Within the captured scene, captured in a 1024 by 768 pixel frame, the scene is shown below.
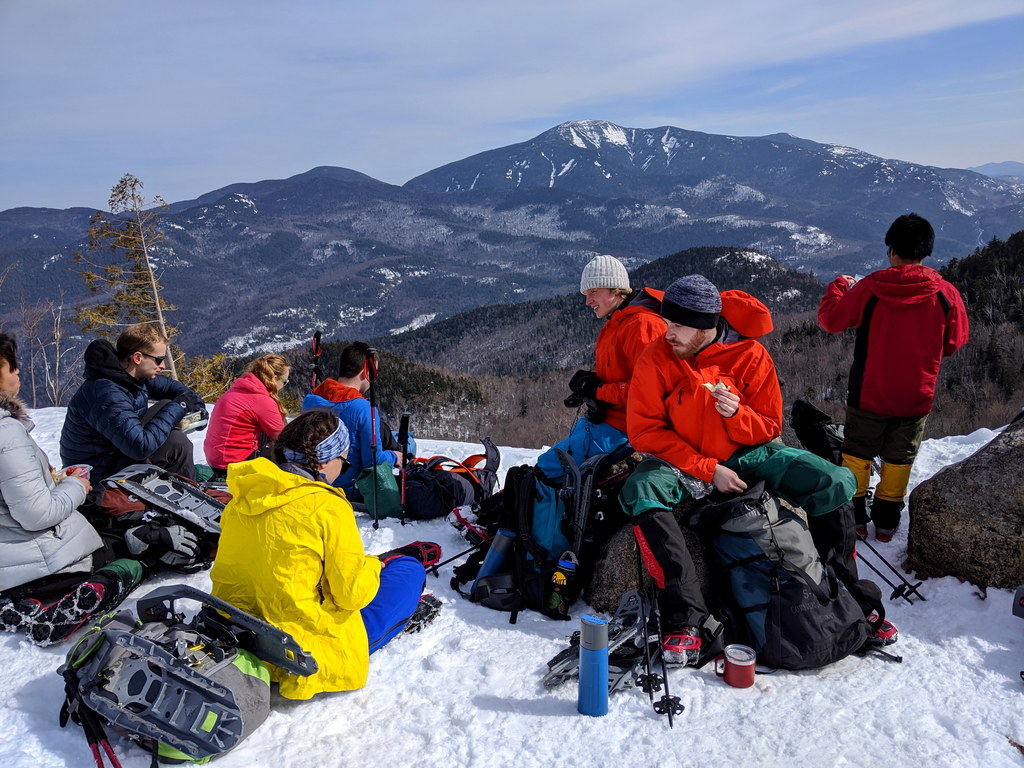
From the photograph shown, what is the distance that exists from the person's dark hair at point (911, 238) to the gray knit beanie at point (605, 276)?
1843 mm

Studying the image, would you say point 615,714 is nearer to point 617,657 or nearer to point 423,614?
point 617,657

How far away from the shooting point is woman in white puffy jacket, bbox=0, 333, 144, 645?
129 inches

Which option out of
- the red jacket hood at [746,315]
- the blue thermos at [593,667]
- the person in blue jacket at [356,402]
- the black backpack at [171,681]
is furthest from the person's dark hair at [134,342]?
the red jacket hood at [746,315]

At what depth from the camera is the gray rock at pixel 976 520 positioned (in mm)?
3879

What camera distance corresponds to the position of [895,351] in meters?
4.51

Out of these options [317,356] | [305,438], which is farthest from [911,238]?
[317,356]

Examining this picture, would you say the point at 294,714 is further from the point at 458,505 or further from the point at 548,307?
the point at 548,307

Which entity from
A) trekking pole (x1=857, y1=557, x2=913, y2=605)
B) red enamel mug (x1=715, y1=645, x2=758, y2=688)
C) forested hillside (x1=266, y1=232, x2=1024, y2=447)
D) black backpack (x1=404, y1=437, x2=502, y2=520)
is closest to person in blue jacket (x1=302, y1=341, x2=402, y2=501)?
black backpack (x1=404, y1=437, x2=502, y2=520)

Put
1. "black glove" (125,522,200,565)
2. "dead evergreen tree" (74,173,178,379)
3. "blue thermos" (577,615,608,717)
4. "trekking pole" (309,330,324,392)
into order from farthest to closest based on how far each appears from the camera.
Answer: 1. "dead evergreen tree" (74,173,178,379)
2. "trekking pole" (309,330,324,392)
3. "black glove" (125,522,200,565)
4. "blue thermos" (577,615,608,717)

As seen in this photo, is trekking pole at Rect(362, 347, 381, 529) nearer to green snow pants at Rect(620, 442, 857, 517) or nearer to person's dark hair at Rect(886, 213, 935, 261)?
green snow pants at Rect(620, 442, 857, 517)

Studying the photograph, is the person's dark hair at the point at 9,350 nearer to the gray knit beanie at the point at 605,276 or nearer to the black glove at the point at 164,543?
the black glove at the point at 164,543

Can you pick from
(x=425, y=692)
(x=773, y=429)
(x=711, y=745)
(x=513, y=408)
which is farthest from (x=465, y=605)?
(x=513, y=408)

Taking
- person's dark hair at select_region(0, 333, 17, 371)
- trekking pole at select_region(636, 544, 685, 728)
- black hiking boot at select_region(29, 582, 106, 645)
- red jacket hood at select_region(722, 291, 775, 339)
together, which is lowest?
trekking pole at select_region(636, 544, 685, 728)

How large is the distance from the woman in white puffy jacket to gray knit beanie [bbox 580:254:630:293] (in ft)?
11.7
